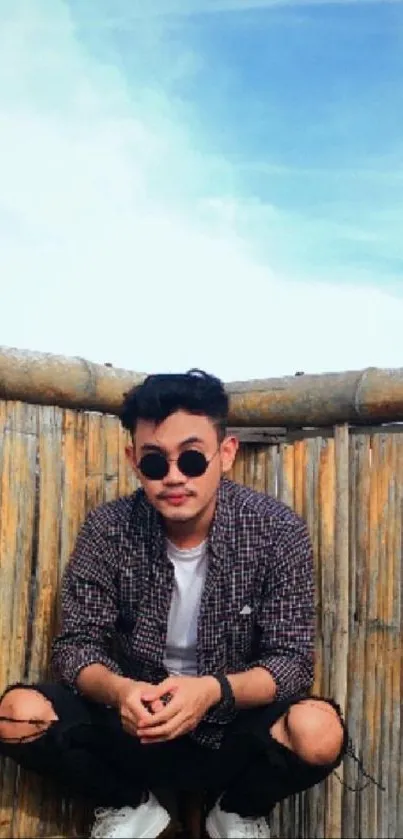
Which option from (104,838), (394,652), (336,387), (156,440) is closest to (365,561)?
(394,652)

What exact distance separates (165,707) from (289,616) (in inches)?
21.1

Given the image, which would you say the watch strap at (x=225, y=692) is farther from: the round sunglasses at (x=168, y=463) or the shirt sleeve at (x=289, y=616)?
the round sunglasses at (x=168, y=463)

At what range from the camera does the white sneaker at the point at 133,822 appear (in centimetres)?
344

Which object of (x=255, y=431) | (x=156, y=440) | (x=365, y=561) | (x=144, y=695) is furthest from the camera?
(x=255, y=431)

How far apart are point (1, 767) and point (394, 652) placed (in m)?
1.34

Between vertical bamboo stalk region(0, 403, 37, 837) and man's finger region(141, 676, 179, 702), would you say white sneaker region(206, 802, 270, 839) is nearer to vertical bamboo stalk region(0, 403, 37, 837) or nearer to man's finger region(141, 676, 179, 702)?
man's finger region(141, 676, 179, 702)

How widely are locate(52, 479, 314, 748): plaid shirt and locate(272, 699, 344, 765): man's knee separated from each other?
143 mm

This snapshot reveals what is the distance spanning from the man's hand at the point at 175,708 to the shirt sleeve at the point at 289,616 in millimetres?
267

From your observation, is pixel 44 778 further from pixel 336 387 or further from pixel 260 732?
pixel 336 387

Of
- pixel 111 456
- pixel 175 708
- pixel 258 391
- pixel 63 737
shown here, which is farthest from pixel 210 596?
pixel 258 391

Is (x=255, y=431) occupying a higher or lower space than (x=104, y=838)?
higher

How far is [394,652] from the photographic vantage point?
3676 millimetres

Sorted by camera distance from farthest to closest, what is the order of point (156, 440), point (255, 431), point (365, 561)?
1. point (255, 431)
2. point (365, 561)
3. point (156, 440)

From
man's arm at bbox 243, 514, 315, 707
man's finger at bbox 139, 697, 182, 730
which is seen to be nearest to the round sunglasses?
man's arm at bbox 243, 514, 315, 707
